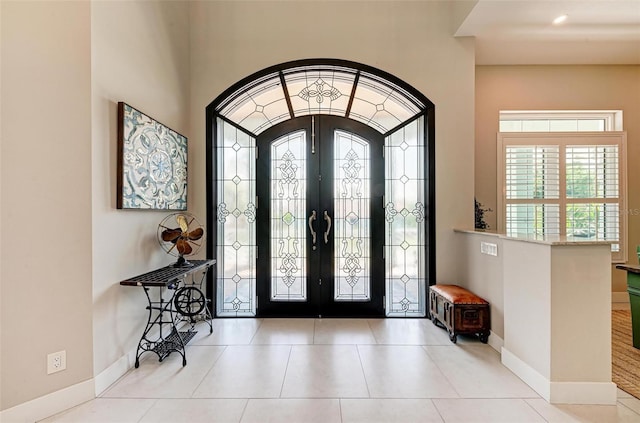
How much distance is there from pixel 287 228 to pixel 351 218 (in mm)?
830

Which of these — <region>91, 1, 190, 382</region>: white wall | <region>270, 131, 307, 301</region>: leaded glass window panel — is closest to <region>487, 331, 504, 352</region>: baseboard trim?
<region>270, 131, 307, 301</region>: leaded glass window panel

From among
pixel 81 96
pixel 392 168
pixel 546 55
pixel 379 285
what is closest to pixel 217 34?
pixel 81 96

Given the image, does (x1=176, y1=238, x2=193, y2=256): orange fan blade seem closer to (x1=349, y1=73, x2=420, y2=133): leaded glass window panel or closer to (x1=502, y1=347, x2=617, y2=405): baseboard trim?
(x1=349, y1=73, x2=420, y2=133): leaded glass window panel

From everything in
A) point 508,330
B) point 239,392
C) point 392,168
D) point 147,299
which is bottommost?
point 239,392

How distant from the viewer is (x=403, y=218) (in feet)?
13.8

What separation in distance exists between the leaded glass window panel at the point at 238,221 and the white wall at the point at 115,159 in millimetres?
879

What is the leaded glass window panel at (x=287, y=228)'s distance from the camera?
13.9 ft

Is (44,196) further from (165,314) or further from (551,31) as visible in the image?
(551,31)

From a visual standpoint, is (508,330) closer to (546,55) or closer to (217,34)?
(546,55)

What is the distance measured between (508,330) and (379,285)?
5.32 feet

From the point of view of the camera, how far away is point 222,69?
4133mm

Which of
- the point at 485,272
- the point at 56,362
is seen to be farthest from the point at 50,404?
the point at 485,272

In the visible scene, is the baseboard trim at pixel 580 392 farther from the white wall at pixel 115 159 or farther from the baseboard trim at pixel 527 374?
the white wall at pixel 115 159

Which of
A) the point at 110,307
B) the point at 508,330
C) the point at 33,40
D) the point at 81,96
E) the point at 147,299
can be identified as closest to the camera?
the point at 33,40
